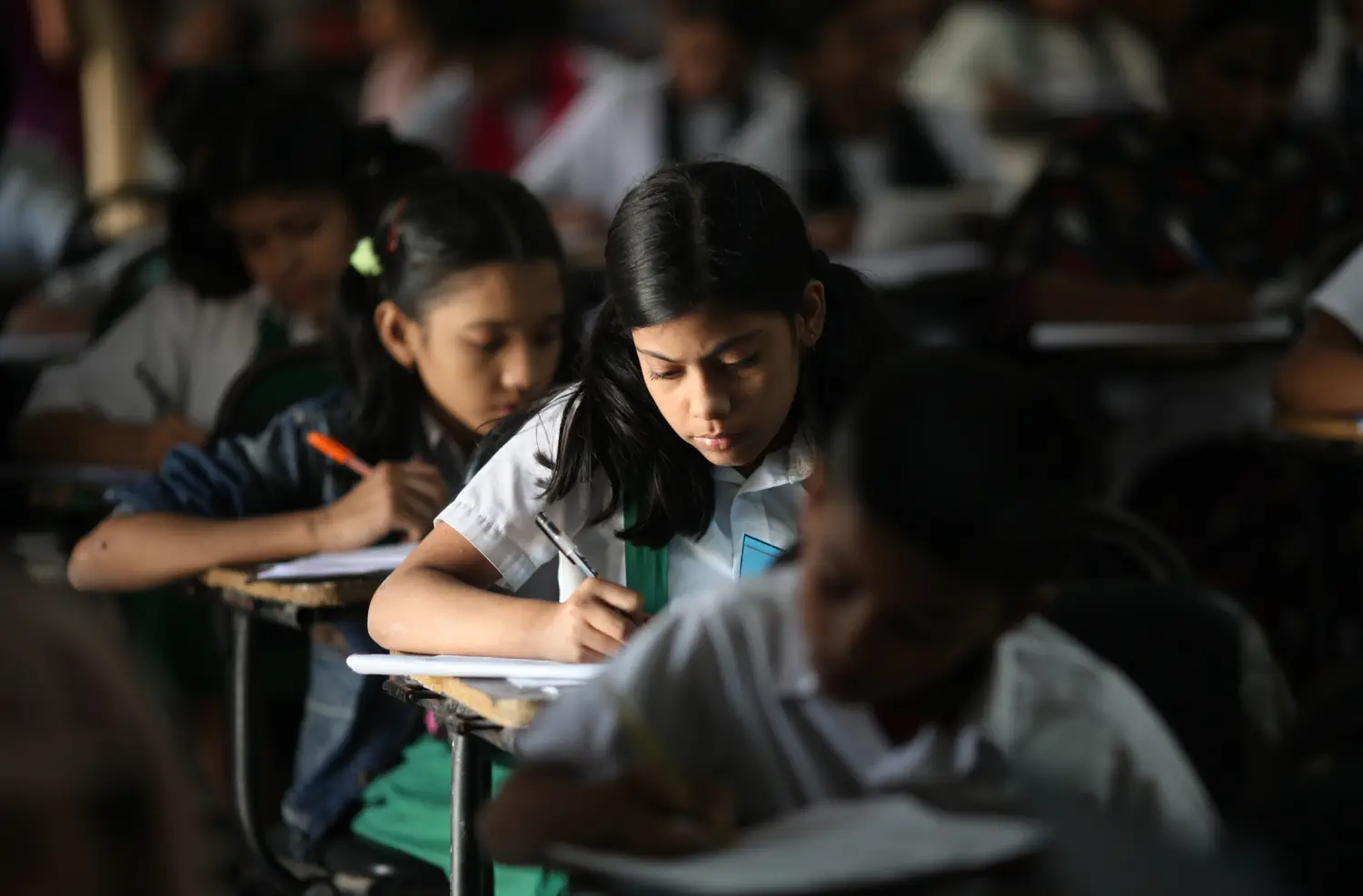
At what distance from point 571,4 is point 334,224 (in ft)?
14.3

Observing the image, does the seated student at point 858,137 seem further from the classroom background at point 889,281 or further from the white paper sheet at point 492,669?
the white paper sheet at point 492,669

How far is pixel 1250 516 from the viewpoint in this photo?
3.22m

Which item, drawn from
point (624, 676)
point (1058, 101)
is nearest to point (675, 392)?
point (624, 676)

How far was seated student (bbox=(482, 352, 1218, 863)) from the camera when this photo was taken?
95 cm

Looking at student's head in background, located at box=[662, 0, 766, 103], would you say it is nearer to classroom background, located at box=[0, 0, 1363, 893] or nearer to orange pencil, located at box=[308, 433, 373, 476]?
classroom background, located at box=[0, 0, 1363, 893]

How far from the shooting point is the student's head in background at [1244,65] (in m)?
3.30

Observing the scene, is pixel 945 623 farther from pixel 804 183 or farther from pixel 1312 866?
pixel 804 183

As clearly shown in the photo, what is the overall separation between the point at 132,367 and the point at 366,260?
84 centimetres

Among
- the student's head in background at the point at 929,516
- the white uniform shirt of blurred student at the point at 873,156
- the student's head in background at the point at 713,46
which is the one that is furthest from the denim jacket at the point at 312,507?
the student's head in background at the point at 713,46

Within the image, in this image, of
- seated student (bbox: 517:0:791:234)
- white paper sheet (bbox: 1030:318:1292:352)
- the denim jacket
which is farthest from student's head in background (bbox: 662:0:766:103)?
the denim jacket

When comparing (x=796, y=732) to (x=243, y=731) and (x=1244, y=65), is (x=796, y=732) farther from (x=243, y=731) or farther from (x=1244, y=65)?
(x=1244, y=65)

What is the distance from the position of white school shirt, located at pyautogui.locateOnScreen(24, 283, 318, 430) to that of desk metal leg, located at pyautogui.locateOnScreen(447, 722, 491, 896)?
1.46 m

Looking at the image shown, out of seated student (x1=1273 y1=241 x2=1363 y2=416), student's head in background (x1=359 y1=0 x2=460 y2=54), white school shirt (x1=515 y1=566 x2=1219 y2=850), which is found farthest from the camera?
student's head in background (x1=359 y1=0 x2=460 y2=54)

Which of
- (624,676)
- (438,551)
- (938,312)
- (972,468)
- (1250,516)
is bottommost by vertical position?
(1250,516)
